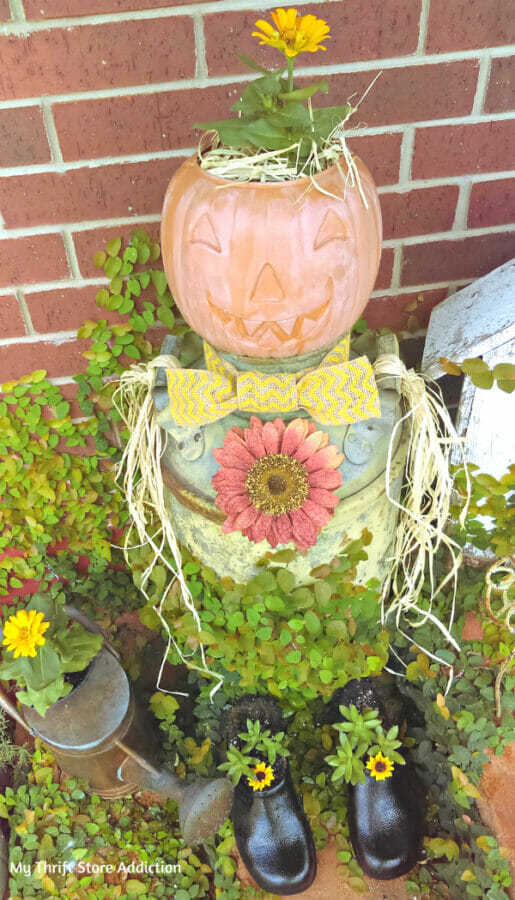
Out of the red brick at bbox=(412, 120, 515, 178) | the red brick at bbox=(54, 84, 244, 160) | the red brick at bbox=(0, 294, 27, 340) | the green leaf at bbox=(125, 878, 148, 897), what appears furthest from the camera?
the green leaf at bbox=(125, 878, 148, 897)

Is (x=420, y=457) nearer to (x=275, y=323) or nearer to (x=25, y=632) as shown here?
(x=275, y=323)

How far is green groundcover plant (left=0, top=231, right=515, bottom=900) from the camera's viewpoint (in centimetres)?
126

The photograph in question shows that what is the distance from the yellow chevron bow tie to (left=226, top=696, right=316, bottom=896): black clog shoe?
2.70 feet

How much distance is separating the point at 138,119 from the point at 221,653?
39.3 inches

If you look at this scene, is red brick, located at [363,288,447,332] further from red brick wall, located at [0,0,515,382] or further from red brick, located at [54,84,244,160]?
red brick, located at [54,84,244,160]

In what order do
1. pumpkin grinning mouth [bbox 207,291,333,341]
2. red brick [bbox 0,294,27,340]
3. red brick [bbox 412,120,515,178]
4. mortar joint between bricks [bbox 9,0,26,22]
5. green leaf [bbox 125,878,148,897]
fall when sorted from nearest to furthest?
pumpkin grinning mouth [bbox 207,291,333,341] → mortar joint between bricks [bbox 9,0,26,22] → red brick [bbox 412,120,515,178] → red brick [bbox 0,294,27,340] → green leaf [bbox 125,878,148,897]

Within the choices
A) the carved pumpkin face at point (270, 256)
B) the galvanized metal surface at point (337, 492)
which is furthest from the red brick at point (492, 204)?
the carved pumpkin face at point (270, 256)

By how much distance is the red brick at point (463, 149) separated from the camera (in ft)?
4.02

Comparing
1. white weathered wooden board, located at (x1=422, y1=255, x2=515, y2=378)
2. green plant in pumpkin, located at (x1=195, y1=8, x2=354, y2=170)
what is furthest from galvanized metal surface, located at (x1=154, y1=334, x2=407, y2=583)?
green plant in pumpkin, located at (x1=195, y1=8, x2=354, y2=170)

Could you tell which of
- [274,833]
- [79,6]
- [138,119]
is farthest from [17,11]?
[274,833]

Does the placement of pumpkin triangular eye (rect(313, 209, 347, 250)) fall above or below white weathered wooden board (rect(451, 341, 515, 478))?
above

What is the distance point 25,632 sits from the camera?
1.27 meters

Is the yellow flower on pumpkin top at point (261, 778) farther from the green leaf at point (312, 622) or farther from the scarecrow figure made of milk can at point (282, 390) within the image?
the green leaf at point (312, 622)

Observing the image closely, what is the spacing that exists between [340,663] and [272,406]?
56cm
